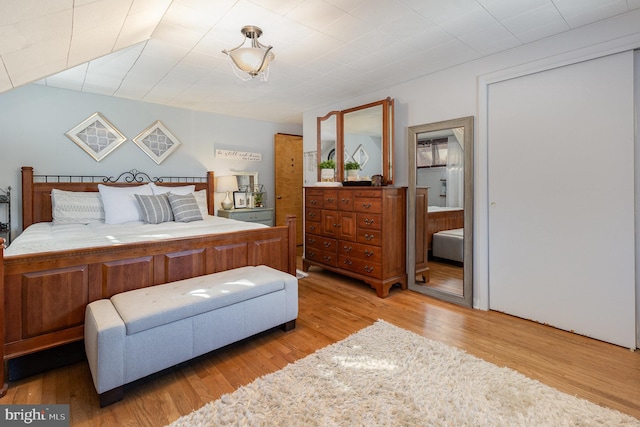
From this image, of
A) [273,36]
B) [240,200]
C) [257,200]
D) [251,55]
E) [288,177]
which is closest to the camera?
[251,55]

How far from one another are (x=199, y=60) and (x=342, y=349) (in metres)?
2.80

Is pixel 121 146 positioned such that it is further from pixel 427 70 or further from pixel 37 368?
pixel 427 70

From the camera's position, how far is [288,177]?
19.4ft

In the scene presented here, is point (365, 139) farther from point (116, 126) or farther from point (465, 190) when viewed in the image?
point (116, 126)

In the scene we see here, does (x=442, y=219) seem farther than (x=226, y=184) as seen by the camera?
No

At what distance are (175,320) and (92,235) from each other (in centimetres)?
130

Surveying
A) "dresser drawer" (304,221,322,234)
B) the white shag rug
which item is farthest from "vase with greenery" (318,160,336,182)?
the white shag rug

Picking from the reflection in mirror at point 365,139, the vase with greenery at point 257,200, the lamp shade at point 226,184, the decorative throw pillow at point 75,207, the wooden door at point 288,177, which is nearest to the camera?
the decorative throw pillow at point 75,207

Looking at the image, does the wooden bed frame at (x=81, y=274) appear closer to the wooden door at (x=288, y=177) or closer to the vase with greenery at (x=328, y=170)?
the vase with greenery at (x=328, y=170)

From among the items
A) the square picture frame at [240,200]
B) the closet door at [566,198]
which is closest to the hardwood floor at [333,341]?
the closet door at [566,198]

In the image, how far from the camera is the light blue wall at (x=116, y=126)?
136 inches

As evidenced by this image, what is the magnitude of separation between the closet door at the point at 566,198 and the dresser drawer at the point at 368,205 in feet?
3.49

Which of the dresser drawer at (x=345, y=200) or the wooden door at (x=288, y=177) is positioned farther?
the wooden door at (x=288, y=177)

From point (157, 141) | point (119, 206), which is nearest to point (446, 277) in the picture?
point (119, 206)
